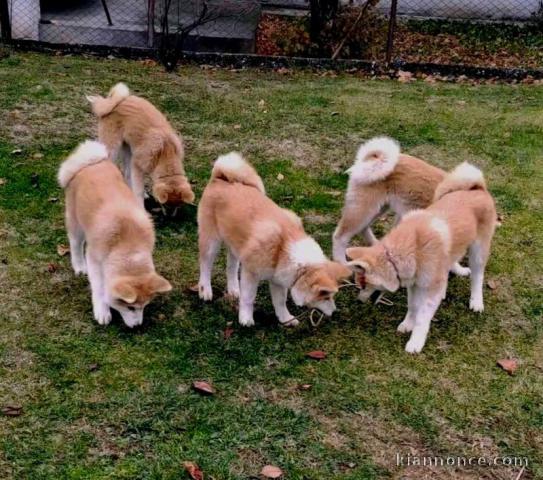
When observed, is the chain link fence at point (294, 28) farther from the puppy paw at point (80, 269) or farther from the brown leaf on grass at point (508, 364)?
the brown leaf on grass at point (508, 364)

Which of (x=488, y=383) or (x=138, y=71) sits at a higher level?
(x=138, y=71)

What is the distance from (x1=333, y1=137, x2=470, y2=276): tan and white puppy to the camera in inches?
209

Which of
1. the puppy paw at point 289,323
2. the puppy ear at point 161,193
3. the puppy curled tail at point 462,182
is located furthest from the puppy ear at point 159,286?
the puppy curled tail at point 462,182

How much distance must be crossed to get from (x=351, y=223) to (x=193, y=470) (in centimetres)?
249

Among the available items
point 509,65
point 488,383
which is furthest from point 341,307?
point 509,65

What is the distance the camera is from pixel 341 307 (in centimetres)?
520

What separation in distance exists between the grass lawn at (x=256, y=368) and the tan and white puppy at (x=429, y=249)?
0.31 meters

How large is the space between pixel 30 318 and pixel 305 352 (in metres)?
1.88

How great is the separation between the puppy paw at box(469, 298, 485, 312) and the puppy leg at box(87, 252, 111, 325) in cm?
261

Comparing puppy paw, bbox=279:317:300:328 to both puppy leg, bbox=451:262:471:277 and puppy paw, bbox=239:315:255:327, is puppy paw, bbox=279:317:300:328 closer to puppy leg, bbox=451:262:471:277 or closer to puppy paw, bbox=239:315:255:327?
puppy paw, bbox=239:315:255:327

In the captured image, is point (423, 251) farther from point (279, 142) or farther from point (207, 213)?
point (279, 142)

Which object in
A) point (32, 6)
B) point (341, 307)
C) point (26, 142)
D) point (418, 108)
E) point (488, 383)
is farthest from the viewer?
point (32, 6)

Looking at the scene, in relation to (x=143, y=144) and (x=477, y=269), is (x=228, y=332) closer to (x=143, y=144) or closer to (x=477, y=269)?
(x=477, y=269)

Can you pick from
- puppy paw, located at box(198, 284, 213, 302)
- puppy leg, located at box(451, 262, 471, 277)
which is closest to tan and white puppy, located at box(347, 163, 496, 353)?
puppy leg, located at box(451, 262, 471, 277)
